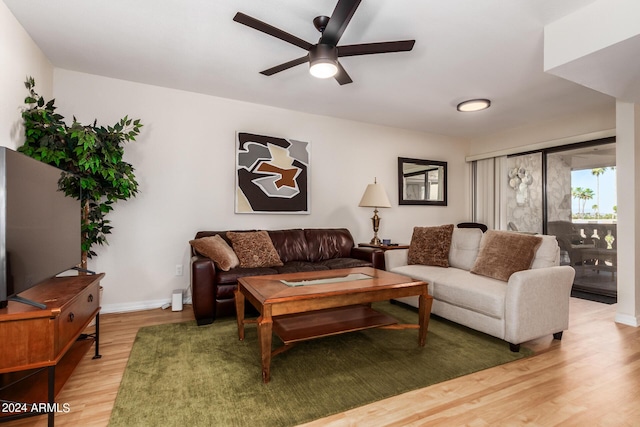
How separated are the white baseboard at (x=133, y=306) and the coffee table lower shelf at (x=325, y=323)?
1.78m

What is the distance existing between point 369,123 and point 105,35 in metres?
3.42

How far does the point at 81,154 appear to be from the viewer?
2537mm

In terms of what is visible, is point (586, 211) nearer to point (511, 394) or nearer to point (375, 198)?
point (375, 198)

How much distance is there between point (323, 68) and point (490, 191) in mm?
4333

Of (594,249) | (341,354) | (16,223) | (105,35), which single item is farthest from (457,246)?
(105,35)

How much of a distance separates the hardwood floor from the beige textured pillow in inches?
35.9

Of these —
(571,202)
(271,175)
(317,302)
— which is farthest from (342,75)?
(571,202)

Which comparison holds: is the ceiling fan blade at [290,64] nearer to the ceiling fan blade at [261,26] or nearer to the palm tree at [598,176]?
the ceiling fan blade at [261,26]

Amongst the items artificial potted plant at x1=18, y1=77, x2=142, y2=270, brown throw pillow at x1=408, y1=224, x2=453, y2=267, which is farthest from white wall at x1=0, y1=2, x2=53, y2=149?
brown throw pillow at x1=408, y1=224, x2=453, y2=267

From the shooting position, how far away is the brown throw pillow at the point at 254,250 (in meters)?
3.25

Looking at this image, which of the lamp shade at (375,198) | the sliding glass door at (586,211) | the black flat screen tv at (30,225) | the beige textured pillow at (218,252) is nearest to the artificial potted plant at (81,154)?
the black flat screen tv at (30,225)

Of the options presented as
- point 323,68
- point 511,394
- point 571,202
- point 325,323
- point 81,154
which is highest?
point 323,68

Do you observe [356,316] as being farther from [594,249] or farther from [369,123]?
[594,249]

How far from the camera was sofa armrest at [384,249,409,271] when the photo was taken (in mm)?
3660
